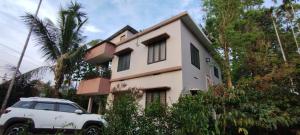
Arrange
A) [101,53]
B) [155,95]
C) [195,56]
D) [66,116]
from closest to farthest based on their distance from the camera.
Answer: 1. [66,116]
2. [155,95]
3. [195,56]
4. [101,53]

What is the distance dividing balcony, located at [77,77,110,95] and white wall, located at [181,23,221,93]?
6485 millimetres

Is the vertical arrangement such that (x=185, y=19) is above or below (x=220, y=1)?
below

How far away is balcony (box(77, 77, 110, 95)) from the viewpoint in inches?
517

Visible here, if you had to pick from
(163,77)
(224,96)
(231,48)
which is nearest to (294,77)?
(224,96)

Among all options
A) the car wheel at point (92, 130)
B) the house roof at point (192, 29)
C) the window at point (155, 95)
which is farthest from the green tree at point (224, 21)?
the car wheel at point (92, 130)

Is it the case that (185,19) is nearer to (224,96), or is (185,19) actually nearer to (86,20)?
(224,96)

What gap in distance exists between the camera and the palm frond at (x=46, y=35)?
13.0 meters

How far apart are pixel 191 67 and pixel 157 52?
2.28 metres

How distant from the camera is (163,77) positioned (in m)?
10.1

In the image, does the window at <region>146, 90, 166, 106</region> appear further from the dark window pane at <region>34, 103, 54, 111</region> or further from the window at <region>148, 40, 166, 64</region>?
the dark window pane at <region>34, 103, 54, 111</region>

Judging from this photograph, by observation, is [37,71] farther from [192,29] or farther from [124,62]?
[192,29]

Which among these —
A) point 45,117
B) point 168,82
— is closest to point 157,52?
point 168,82

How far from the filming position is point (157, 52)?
1126cm

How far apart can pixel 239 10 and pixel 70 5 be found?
45.8 ft
